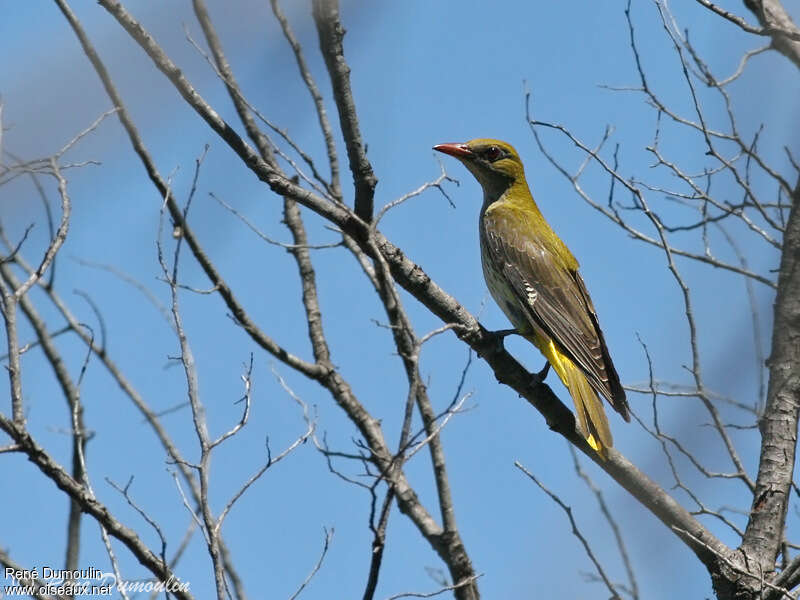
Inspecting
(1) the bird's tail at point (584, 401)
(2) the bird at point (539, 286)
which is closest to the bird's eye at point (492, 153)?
(2) the bird at point (539, 286)

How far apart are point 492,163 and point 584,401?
2.85 meters

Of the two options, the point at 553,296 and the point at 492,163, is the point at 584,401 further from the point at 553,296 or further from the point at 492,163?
the point at 492,163

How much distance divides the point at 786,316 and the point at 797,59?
1056mm

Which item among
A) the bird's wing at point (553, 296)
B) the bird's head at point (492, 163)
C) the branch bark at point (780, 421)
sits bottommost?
the branch bark at point (780, 421)

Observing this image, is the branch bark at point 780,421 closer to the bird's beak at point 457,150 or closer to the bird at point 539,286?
the bird at point 539,286

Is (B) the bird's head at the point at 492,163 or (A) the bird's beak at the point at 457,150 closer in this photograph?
(A) the bird's beak at the point at 457,150

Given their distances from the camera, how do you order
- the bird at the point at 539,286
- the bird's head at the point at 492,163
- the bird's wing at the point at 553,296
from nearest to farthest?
the bird at the point at 539,286, the bird's wing at the point at 553,296, the bird's head at the point at 492,163

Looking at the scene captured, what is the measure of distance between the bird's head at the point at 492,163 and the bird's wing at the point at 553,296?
0.45 metres

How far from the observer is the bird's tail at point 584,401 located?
3980mm

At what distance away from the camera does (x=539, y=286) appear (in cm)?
555

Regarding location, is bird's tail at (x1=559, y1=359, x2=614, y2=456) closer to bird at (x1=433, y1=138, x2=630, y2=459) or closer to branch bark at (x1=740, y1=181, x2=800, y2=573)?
bird at (x1=433, y1=138, x2=630, y2=459)

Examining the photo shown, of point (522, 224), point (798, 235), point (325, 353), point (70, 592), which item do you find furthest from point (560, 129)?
point (70, 592)

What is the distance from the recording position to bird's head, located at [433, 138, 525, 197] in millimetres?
6855

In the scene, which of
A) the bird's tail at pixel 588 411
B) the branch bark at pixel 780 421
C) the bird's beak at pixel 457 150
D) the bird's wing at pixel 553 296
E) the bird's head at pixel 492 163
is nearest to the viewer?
the branch bark at pixel 780 421
